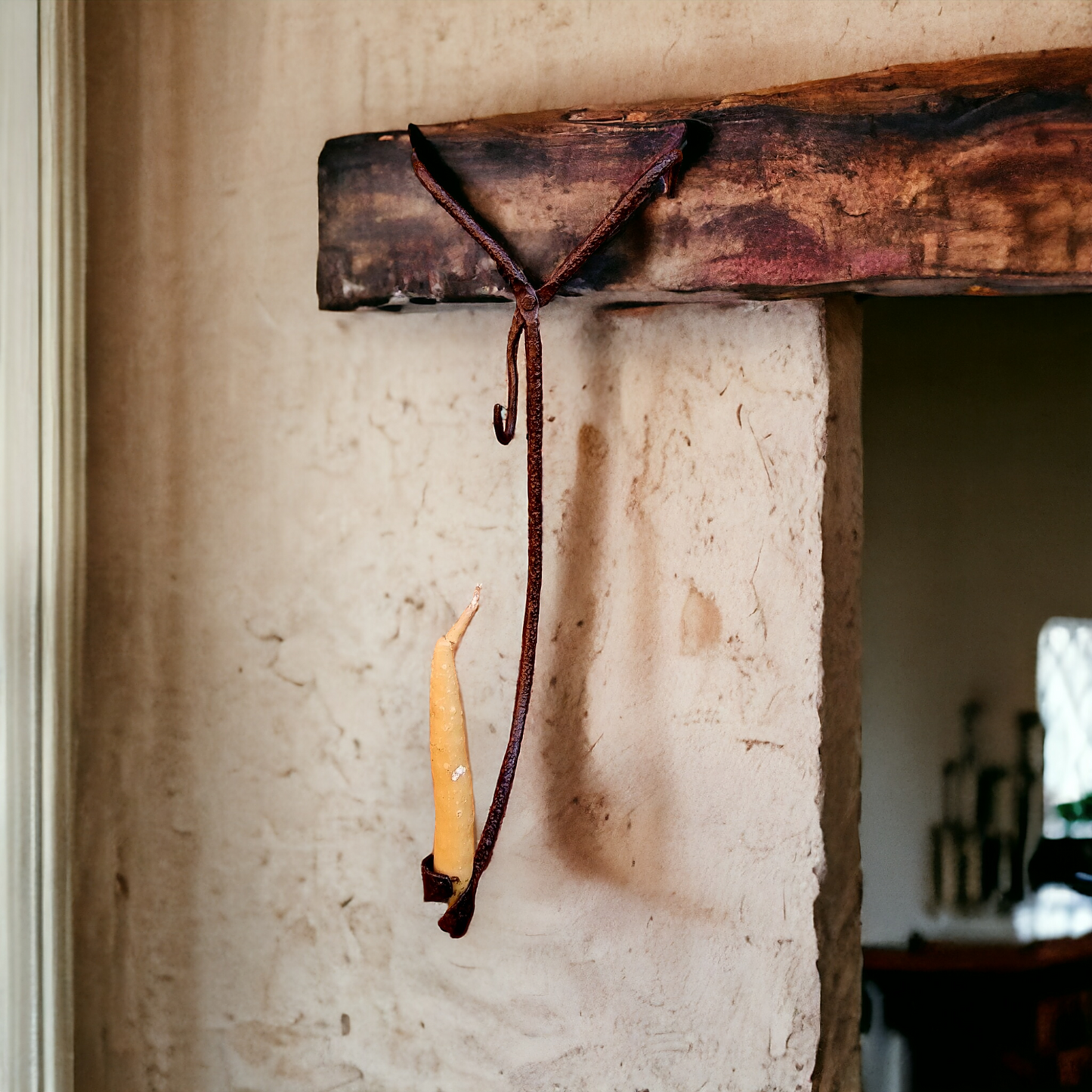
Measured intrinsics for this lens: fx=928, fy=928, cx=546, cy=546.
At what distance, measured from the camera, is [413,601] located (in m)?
0.90

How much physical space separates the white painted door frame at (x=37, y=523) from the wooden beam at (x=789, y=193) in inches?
13.9

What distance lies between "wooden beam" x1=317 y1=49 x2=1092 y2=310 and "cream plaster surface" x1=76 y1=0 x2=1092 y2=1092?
0.33 ft

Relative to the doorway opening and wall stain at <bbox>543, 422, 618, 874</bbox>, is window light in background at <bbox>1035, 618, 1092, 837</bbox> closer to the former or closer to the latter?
the doorway opening

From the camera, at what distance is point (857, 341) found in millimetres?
852

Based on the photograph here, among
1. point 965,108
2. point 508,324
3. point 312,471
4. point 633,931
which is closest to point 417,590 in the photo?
point 312,471

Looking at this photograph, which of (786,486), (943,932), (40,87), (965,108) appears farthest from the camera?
(943,932)

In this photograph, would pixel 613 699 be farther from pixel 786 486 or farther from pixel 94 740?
pixel 94 740

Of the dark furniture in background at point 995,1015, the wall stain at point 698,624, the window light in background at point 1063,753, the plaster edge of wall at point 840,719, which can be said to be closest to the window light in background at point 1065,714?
the window light in background at point 1063,753

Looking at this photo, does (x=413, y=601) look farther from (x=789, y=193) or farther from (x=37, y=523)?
(x=789, y=193)

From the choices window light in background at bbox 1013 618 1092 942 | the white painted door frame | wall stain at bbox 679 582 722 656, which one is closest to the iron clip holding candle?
wall stain at bbox 679 582 722 656

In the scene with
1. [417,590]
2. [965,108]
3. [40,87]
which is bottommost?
[417,590]

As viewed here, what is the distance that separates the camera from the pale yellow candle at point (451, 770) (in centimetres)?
76

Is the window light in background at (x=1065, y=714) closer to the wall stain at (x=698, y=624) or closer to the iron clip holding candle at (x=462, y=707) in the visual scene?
the wall stain at (x=698, y=624)

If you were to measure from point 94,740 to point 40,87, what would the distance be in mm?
663
